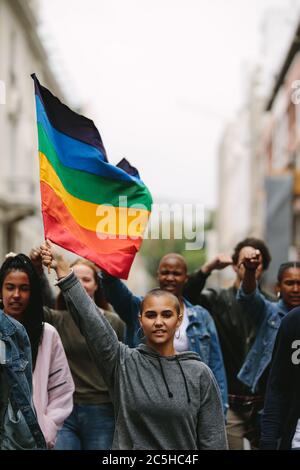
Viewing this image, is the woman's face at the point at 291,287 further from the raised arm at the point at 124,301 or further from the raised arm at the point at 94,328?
the raised arm at the point at 94,328

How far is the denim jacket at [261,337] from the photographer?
5844 mm

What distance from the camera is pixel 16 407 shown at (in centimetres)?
419

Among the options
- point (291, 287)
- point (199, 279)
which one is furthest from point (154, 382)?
point (199, 279)

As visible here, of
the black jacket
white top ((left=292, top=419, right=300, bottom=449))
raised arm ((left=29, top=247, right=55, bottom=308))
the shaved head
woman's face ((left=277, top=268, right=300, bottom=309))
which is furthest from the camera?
the shaved head

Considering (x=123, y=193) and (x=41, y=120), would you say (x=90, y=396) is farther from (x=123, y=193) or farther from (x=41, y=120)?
(x=41, y=120)

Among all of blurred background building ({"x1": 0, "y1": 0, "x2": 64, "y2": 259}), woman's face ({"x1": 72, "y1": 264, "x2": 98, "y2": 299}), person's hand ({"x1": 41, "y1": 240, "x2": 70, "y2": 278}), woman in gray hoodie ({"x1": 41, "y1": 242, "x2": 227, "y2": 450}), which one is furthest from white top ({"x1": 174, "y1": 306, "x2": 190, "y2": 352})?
blurred background building ({"x1": 0, "y1": 0, "x2": 64, "y2": 259})

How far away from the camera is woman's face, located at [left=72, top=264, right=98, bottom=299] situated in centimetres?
619

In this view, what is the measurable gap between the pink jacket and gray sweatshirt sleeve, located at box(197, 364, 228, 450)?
112 cm

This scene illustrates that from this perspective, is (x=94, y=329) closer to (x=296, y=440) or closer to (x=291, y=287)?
(x=296, y=440)

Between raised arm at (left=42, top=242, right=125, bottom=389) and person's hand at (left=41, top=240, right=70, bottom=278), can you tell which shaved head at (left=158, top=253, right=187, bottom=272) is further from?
raised arm at (left=42, top=242, right=125, bottom=389)

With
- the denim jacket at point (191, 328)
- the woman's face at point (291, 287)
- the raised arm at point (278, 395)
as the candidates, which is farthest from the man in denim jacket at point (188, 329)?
the raised arm at point (278, 395)

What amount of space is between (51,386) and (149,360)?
3.45 feet

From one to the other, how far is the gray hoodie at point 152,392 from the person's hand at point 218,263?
2.39 meters

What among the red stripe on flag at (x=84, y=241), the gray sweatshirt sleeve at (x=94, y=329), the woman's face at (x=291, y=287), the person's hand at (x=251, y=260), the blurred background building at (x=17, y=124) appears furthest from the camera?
the blurred background building at (x=17, y=124)
